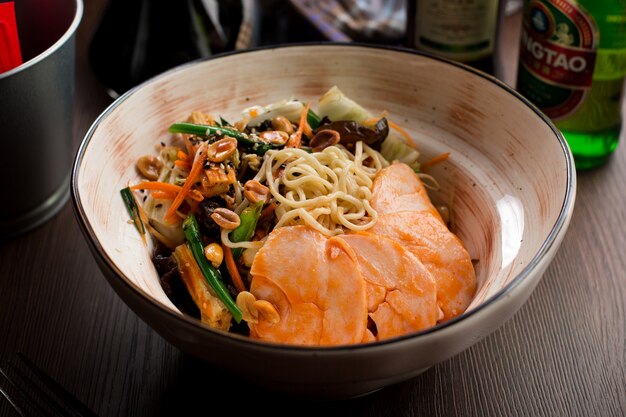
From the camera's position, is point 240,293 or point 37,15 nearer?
point 240,293

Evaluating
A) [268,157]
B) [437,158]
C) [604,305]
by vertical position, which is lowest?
[604,305]

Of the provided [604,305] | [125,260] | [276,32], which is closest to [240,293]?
[125,260]

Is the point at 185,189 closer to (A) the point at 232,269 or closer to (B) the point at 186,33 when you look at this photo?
(A) the point at 232,269

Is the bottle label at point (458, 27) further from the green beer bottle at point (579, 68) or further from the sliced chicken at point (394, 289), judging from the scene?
the sliced chicken at point (394, 289)

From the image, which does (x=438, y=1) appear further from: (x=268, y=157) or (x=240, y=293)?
(x=240, y=293)

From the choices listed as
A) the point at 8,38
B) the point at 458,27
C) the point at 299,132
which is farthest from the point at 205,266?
the point at 458,27

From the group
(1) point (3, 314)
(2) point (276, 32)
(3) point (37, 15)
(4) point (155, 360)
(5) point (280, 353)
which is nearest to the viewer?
(5) point (280, 353)

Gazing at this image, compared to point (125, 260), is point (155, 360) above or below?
below
